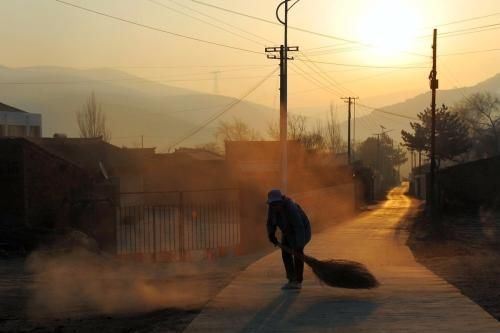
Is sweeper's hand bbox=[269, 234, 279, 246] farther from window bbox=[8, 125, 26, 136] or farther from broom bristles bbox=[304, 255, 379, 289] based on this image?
window bbox=[8, 125, 26, 136]

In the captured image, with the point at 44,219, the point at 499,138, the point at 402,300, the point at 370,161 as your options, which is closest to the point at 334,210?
the point at 44,219

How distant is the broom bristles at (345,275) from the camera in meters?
10.0

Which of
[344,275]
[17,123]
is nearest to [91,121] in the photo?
[17,123]

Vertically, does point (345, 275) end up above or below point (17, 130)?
below

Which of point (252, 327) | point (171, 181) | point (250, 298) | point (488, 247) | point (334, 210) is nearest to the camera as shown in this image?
point (252, 327)

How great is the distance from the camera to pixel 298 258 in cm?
1042

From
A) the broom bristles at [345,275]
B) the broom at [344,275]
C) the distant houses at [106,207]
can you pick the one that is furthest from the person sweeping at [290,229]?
the distant houses at [106,207]

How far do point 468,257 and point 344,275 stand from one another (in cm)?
890

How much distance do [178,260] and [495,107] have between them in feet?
353

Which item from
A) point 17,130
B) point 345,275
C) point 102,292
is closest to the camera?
point 345,275

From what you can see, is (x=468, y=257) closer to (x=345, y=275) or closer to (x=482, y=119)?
(x=345, y=275)

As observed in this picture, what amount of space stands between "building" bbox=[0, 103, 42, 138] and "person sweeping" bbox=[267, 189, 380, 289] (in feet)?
171

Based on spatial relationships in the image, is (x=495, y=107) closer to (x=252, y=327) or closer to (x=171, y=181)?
(x=171, y=181)

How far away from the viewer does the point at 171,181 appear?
189 feet
